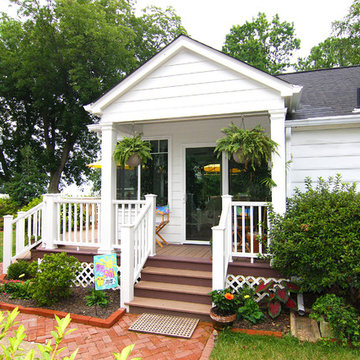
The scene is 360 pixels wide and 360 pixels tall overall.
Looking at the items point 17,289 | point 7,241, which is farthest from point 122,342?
point 7,241

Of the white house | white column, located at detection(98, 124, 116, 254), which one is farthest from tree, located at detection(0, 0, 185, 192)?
white column, located at detection(98, 124, 116, 254)

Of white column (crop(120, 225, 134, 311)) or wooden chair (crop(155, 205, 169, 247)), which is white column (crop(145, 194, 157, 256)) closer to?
white column (crop(120, 225, 134, 311))

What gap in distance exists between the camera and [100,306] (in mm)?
4496

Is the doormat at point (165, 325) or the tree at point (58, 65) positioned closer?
the doormat at point (165, 325)

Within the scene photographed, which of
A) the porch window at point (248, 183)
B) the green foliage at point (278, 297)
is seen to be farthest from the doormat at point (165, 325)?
the porch window at point (248, 183)

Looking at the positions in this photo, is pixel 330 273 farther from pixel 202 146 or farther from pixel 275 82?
pixel 202 146

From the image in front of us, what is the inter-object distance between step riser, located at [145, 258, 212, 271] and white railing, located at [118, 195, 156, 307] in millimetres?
154

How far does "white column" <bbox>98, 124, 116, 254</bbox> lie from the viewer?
5.33 meters

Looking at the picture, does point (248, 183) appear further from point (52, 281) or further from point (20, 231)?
point (20, 231)

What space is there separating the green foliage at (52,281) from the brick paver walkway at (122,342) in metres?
0.40

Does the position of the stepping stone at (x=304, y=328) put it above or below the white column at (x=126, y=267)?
below

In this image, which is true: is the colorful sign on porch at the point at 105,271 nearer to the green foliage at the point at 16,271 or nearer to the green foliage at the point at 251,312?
the green foliage at the point at 251,312

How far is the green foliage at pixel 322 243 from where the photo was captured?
365 centimetres

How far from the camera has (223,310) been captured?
3.73 metres
